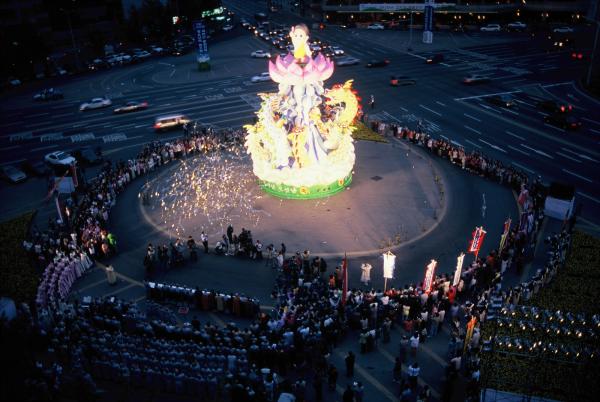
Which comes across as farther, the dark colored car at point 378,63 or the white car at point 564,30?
the white car at point 564,30

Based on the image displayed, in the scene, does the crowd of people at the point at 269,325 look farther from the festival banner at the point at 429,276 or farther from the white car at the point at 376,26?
the white car at the point at 376,26

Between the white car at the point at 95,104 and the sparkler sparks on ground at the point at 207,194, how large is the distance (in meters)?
19.9

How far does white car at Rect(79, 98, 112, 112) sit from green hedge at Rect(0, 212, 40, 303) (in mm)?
24788

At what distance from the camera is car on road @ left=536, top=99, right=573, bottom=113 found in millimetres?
48703

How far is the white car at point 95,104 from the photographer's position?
56.9m

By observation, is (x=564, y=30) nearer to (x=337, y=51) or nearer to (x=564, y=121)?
(x=337, y=51)

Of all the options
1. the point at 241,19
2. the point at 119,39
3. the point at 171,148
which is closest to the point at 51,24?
the point at 119,39

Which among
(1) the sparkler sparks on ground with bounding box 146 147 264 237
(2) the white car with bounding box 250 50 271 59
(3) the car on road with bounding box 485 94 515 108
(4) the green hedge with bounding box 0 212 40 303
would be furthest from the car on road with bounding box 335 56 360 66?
(4) the green hedge with bounding box 0 212 40 303

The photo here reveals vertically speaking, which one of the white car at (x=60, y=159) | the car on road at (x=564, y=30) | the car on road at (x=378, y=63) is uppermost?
the car on road at (x=564, y=30)

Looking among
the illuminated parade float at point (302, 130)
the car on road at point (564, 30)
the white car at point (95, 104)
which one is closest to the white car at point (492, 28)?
the car on road at point (564, 30)

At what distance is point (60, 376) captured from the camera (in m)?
20.1

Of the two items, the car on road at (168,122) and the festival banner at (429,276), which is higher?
the car on road at (168,122)

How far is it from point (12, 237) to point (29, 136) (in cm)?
2169

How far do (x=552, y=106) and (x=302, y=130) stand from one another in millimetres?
27249
